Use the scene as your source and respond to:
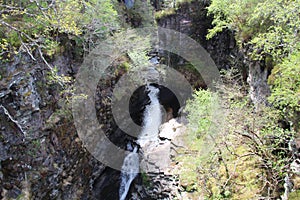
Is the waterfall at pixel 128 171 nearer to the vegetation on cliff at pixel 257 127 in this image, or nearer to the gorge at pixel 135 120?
the gorge at pixel 135 120

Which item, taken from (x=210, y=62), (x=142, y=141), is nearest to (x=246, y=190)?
(x=142, y=141)

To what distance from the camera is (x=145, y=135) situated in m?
15.1

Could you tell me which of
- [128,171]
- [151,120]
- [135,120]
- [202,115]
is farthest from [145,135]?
[202,115]

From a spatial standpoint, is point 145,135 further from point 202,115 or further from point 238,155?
point 238,155

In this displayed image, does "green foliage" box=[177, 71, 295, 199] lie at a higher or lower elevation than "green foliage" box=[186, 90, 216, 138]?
lower

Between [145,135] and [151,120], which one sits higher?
[151,120]

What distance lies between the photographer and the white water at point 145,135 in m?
11.7

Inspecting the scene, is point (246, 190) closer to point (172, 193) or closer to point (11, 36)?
point (172, 193)

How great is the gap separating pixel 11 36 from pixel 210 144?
8163mm

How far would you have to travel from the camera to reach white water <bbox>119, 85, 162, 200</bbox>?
461 inches

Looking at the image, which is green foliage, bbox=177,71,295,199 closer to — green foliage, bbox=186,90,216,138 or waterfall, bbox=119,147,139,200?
green foliage, bbox=186,90,216,138

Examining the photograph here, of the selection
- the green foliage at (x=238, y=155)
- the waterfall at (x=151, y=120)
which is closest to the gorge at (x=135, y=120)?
the green foliage at (x=238, y=155)

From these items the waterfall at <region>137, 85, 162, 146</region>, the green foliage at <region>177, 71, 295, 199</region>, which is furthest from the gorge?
the waterfall at <region>137, 85, 162, 146</region>

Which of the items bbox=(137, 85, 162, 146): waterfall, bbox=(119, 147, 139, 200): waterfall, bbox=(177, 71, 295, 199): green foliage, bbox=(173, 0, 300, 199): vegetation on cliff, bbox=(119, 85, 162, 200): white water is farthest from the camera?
bbox=(137, 85, 162, 146): waterfall
